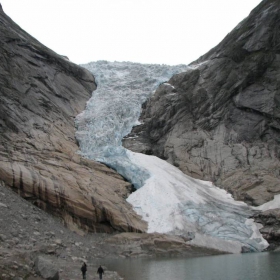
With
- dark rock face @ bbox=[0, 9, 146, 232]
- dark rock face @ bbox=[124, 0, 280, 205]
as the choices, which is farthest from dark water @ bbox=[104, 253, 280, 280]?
dark rock face @ bbox=[124, 0, 280, 205]

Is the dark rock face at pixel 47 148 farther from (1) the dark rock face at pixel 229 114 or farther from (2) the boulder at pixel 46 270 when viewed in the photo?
(2) the boulder at pixel 46 270

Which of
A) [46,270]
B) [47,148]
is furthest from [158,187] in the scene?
[46,270]

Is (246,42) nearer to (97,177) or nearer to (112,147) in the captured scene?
(112,147)

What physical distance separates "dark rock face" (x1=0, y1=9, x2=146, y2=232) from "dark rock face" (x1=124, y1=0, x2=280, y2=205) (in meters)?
9.48

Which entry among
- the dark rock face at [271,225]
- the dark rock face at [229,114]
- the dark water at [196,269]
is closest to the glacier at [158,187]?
the dark rock face at [271,225]

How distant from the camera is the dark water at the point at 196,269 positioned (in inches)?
704

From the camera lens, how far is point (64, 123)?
43.4 metres

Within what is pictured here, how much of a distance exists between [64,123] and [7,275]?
3123 cm

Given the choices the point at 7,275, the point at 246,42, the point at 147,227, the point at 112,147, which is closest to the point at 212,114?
the point at 246,42

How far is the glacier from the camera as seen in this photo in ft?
A: 101

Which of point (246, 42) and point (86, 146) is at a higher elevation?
point (246, 42)

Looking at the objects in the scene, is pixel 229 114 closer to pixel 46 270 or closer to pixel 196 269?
pixel 196 269

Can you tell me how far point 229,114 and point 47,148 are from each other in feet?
68.8

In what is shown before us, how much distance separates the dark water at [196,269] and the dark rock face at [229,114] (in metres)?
15.9
